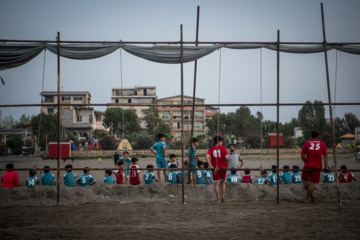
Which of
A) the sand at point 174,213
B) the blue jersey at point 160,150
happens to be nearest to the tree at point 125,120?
the blue jersey at point 160,150

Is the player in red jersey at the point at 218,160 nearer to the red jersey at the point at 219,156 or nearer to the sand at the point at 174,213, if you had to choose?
the red jersey at the point at 219,156

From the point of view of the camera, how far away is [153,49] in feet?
28.4

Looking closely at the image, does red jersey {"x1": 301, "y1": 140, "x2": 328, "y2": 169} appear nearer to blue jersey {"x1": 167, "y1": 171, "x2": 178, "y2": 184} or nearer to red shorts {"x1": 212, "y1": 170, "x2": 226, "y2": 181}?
red shorts {"x1": 212, "y1": 170, "x2": 226, "y2": 181}

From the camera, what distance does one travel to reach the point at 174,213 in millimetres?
7129

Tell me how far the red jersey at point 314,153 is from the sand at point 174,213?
997 millimetres

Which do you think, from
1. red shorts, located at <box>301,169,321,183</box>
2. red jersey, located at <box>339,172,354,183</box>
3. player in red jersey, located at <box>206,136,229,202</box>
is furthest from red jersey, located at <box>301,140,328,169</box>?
red jersey, located at <box>339,172,354,183</box>

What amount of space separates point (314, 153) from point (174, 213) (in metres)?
3.83

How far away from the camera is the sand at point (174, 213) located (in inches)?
210

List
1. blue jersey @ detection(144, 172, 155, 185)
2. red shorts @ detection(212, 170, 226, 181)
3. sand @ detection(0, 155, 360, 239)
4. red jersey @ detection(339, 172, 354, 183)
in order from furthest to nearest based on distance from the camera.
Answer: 1. blue jersey @ detection(144, 172, 155, 185)
2. red jersey @ detection(339, 172, 354, 183)
3. red shorts @ detection(212, 170, 226, 181)
4. sand @ detection(0, 155, 360, 239)

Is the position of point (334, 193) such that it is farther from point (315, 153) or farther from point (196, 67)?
point (196, 67)

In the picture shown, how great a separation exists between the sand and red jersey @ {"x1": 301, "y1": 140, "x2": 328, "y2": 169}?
100 centimetres

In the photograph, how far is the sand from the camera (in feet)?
17.5

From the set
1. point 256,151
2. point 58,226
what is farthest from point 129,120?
point 58,226

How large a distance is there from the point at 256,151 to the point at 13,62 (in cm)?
2919
